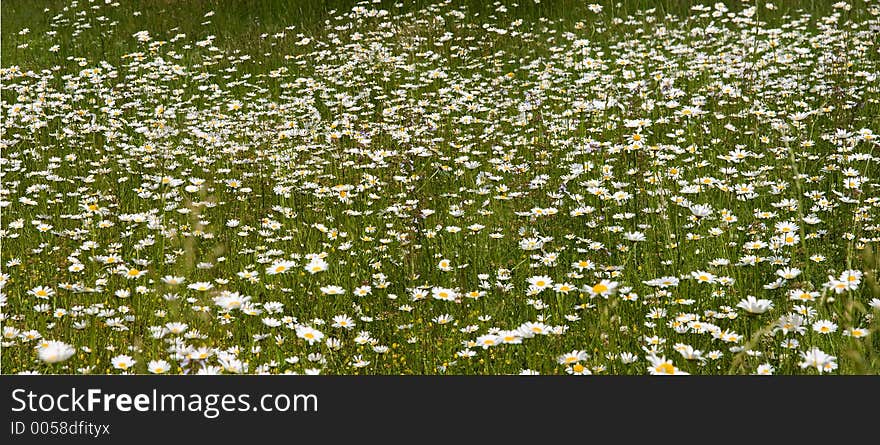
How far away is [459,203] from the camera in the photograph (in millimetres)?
4922

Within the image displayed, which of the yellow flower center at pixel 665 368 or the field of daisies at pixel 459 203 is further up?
the field of daisies at pixel 459 203

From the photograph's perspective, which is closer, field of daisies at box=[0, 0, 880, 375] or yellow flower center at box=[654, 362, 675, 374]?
yellow flower center at box=[654, 362, 675, 374]

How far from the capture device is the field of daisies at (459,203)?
125 inches

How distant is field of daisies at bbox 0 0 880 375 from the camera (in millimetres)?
3178

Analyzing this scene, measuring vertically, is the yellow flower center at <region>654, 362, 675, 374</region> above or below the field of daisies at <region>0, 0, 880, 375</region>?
below

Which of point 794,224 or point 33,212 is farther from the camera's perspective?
point 33,212

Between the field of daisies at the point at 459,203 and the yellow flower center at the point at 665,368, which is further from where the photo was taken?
the field of daisies at the point at 459,203

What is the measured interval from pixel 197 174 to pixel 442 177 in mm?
1772

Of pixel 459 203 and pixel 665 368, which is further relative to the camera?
pixel 459 203

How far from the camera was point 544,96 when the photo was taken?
693 cm

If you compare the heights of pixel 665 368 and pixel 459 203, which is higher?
pixel 459 203
